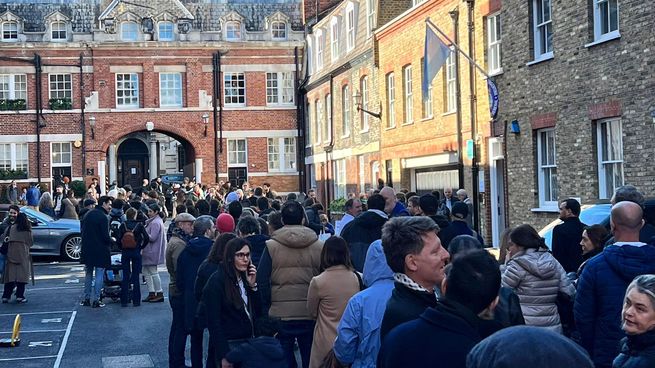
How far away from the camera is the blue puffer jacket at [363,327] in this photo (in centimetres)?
610

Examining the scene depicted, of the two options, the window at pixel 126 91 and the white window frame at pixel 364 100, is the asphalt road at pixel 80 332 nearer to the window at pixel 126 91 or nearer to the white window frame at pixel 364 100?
the white window frame at pixel 364 100

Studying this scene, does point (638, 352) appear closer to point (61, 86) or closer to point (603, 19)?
point (603, 19)

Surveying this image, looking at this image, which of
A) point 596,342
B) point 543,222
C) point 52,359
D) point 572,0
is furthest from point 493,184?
point 596,342

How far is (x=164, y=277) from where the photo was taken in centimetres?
2220

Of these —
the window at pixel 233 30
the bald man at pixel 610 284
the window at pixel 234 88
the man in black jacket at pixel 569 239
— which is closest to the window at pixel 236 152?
the window at pixel 234 88

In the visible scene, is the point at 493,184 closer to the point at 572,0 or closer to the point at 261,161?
the point at 572,0

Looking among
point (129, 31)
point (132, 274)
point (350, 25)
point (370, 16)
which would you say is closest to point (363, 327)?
point (132, 274)

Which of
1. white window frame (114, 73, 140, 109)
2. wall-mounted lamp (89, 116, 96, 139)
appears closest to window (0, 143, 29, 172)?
wall-mounted lamp (89, 116, 96, 139)

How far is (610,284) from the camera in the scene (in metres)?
6.81

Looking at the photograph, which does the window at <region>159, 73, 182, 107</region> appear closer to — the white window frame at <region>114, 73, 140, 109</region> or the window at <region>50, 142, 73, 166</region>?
the white window frame at <region>114, 73, 140, 109</region>

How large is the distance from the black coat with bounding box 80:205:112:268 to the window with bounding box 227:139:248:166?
33.3 meters

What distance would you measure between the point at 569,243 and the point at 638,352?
506cm

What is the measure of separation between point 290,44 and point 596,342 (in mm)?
44992

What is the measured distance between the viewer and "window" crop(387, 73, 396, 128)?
3209cm
